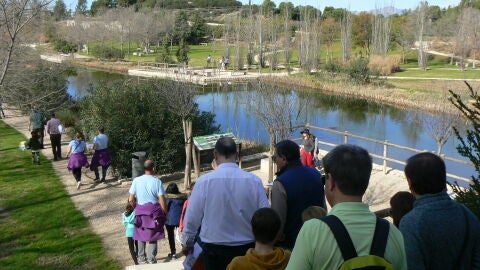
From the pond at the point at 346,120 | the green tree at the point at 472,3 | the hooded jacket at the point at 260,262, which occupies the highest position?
the green tree at the point at 472,3

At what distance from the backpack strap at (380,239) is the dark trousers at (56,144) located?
12822 mm

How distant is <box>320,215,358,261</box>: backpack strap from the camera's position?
6.56ft

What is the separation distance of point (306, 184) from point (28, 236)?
21.0ft

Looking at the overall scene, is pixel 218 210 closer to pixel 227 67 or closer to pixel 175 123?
pixel 175 123

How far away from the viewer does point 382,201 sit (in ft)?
37.3

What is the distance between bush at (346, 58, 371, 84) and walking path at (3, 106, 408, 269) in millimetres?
24719

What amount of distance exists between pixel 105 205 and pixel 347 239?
30.4ft

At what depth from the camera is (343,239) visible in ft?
6.58

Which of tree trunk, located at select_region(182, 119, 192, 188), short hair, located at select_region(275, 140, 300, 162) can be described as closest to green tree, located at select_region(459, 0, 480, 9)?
tree trunk, located at select_region(182, 119, 192, 188)

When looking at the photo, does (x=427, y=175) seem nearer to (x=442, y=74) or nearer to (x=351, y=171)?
(x=351, y=171)

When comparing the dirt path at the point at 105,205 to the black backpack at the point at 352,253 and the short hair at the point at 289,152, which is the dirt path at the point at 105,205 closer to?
the short hair at the point at 289,152

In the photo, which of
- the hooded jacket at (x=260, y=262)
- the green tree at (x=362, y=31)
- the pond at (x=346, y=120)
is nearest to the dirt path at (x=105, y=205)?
the hooded jacket at (x=260, y=262)

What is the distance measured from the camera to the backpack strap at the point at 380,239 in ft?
6.77

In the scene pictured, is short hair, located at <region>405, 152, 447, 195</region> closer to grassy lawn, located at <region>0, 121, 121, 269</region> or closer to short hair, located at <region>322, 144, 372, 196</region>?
short hair, located at <region>322, 144, 372, 196</region>
